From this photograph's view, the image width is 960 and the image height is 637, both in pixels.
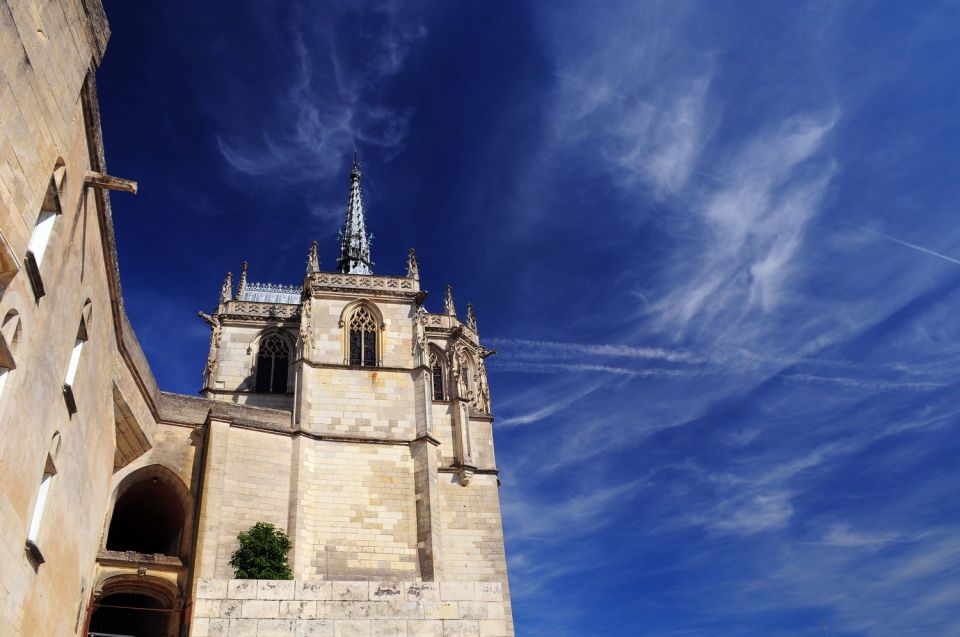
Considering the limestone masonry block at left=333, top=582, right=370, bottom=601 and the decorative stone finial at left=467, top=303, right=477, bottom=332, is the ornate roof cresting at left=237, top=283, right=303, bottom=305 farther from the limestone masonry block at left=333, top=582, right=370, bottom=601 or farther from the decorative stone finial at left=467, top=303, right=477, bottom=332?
the limestone masonry block at left=333, top=582, right=370, bottom=601

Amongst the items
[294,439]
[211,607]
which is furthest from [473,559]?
[211,607]

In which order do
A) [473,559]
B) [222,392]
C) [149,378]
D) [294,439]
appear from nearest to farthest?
[149,378]
[294,439]
[473,559]
[222,392]

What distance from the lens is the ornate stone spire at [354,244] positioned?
1493 inches

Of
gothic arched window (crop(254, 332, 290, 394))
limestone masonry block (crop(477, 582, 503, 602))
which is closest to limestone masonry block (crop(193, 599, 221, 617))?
limestone masonry block (crop(477, 582, 503, 602))

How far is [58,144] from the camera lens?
29.8ft

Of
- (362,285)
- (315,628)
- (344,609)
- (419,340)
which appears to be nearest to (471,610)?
(344,609)

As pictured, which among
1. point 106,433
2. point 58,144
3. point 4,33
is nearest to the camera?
point 4,33

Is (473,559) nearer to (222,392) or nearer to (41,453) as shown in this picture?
(222,392)

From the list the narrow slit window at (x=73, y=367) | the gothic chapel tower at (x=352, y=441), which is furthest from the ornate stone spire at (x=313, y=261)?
the narrow slit window at (x=73, y=367)

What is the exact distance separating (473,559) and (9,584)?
16.1m

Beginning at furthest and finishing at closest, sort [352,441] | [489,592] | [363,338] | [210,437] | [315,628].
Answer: [363,338] < [352,441] < [210,437] < [489,592] < [315,628]

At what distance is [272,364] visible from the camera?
97.6ft

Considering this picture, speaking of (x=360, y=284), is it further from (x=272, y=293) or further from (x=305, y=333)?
(x=272, y=293)

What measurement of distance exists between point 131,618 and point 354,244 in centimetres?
2318
